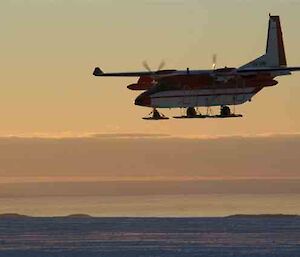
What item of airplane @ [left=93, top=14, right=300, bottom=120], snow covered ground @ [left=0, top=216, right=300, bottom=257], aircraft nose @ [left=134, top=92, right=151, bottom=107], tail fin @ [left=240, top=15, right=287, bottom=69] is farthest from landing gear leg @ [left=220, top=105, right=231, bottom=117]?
tail fin @ [left=240, top=15, right=287, bottom=69]

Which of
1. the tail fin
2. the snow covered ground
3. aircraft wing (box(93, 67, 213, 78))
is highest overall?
the tail fin

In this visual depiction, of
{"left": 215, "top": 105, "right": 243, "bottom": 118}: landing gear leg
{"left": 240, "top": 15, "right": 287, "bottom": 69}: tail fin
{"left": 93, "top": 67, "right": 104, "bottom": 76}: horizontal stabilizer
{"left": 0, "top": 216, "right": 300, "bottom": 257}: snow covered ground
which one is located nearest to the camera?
{"left": 0, "top": 216, "right": 300, "bottom": 257}: snow covered ground

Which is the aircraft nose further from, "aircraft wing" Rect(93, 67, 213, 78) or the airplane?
"aircraft wing" Rect(93, 67, 213, 78)

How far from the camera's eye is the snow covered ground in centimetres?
10794

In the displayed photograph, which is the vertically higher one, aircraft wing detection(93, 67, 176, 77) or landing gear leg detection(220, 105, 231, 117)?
aircraft wing detection(93, 67, 176, 77)

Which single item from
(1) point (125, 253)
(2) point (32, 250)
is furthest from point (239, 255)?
(2) point (32, 250)

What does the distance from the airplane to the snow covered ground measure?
11.2 m

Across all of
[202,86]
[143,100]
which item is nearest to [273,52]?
[202,86]

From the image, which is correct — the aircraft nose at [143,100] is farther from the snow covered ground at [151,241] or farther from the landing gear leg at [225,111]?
the snow covered ground at [151,241]

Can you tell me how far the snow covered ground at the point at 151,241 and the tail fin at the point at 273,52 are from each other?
15689 millimetres

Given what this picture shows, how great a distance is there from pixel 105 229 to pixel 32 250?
51.4 metres

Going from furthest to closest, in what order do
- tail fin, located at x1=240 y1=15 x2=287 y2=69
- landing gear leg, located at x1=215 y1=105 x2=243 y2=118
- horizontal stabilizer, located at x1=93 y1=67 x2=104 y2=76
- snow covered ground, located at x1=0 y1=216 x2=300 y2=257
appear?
tail fin, located at x1=240 y1=15 x2=287 y2=69 → horizontal stabilizer, located at x1=93 y1=67 x2=104 y2=76 → landing gear leg, located at x1=215 y1=105 x2=243 y2=118 → snow covered ground, located at x1=0 y1=216 x2=300 y2=257

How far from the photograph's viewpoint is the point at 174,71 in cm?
13338

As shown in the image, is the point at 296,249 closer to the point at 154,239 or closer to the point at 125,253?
the point at 125,253
